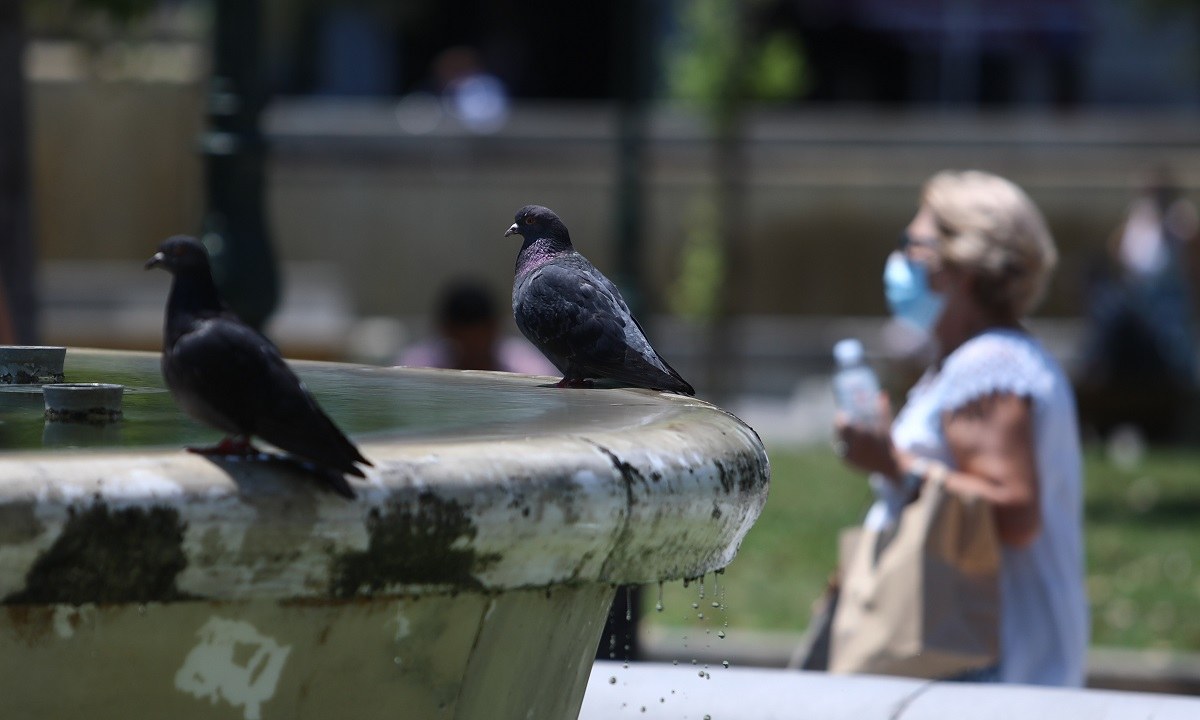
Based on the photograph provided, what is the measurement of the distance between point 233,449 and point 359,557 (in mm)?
167

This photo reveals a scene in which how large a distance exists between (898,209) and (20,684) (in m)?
14.5

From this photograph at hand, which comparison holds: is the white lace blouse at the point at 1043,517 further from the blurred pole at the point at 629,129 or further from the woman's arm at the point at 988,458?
the blurred pole at the point at 629,129

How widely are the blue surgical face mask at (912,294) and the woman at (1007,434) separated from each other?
145 mm

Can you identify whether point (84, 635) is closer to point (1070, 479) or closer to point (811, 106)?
point (1070, 479)

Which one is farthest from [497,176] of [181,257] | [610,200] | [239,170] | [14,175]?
[181,257]

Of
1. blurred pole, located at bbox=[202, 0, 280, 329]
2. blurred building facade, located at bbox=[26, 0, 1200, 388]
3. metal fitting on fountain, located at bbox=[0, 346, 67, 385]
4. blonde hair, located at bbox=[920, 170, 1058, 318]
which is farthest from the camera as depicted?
blurred building facade, located at bbox=[26, 0, 1200, 388]

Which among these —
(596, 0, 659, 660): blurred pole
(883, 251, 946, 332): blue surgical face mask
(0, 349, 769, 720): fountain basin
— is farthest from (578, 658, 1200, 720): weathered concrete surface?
(596, 0, 659, 660): blurred pole

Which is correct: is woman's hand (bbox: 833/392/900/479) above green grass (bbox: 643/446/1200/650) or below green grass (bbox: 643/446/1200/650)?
above

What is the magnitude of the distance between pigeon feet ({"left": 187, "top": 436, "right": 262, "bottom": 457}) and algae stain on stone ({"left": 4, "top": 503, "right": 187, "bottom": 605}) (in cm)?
13

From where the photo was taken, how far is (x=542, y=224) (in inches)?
116

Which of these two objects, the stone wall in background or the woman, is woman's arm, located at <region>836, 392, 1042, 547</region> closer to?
the woman

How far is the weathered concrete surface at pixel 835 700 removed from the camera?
297 centimetres

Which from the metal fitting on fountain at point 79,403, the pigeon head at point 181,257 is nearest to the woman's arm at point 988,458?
the metal fitting on fountain at point 79,403

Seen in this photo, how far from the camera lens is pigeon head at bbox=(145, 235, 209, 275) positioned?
6.05 feet
